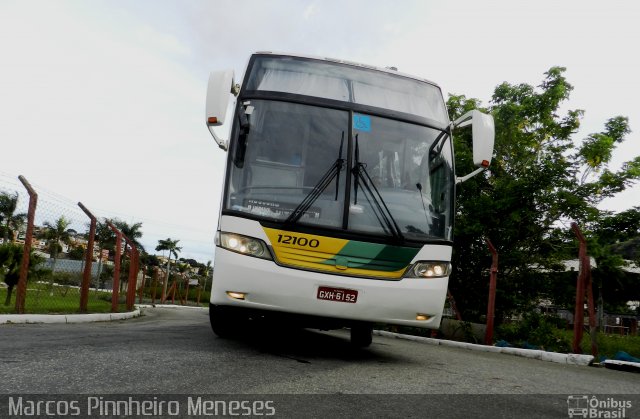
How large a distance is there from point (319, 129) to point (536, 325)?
21.7 ft

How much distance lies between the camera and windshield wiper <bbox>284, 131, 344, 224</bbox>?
17.0ft

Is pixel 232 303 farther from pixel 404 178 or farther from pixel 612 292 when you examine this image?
pixel 612 292

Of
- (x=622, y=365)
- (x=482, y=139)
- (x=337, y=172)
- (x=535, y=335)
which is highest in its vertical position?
(x=482, y=139)

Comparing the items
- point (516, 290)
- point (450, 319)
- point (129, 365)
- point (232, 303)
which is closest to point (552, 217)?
point (516, 290)

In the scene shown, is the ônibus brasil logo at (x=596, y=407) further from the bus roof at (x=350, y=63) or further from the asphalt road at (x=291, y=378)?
the bus roof at (x=350, y=63)

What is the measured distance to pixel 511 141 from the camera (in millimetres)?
16781

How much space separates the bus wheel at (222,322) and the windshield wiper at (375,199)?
2105mm

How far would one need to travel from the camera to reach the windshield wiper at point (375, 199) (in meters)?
5.38

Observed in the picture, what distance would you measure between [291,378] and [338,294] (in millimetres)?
1250

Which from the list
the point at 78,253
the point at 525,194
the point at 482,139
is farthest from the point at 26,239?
the point at 525,194

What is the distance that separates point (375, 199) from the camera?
5.47 m

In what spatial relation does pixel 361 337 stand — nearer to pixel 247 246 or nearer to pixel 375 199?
pixel 375 199

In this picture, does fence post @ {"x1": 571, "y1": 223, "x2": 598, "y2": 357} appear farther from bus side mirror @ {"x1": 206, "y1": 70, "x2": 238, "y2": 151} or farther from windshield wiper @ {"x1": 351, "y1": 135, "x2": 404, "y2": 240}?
bus side mirror @ {"x1": 206, "y1": 70, "x2": 238, "y2": 151}

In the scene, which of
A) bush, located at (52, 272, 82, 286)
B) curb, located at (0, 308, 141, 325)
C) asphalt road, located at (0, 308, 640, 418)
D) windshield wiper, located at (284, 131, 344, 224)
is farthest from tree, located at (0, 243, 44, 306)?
windshield wiper, located at (284, 131, 344, 224)
